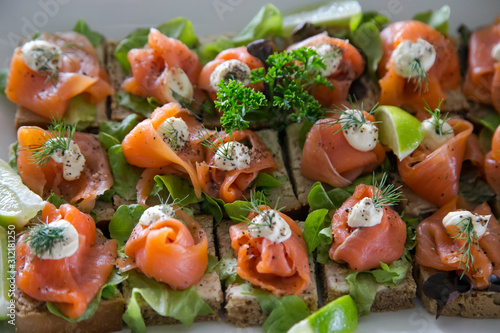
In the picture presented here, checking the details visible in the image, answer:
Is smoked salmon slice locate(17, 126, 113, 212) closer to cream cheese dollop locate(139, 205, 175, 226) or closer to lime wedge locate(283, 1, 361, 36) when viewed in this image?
cream cheese dollop locate(139, 205, 175, 226)

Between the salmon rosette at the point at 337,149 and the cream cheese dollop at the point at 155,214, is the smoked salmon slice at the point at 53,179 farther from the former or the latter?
the salmon rosette at the point at 337,149

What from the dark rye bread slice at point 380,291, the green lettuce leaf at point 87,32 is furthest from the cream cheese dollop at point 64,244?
the green lettuce leaf at point 87,32

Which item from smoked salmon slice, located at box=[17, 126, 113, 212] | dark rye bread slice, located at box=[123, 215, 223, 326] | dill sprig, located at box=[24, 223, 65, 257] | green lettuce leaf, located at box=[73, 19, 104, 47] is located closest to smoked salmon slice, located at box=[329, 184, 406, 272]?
dark rye bread slice, located at box=[123, 215, 223, 326]

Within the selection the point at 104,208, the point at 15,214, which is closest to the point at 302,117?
the point at 104,208

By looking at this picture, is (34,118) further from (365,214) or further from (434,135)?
(434,135)

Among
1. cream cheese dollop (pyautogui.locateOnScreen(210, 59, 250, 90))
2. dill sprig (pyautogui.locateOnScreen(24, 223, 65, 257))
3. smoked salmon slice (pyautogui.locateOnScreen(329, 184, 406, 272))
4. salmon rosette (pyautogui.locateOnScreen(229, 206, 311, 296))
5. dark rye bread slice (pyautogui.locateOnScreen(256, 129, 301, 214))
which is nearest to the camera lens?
dill sprig (pyautogui.locateOnScreen(24, 223, 65, 257))
